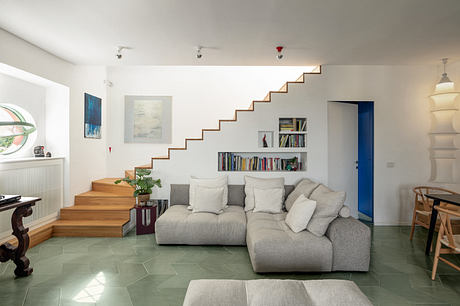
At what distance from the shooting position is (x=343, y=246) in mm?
2898

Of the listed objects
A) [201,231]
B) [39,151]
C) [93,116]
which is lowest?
[201,231]

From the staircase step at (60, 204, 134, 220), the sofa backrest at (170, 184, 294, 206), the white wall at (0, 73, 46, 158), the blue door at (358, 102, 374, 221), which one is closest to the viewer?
the white wall at (0, 73, 46, 158)

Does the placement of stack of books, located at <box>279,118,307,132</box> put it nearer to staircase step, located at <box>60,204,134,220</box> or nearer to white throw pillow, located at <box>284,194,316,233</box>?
white throw pillow, located at <box>284,194,316,233</box>

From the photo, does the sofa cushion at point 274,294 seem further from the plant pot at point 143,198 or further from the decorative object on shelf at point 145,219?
the plant pot at point 143,198

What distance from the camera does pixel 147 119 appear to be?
5.91 m

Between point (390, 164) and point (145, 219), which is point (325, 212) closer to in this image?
point (390, 164)

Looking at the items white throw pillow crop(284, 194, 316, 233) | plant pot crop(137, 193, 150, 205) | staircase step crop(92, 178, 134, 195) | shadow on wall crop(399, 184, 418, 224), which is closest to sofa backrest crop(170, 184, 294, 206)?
plant pot crop(137, 193, 150, 205)

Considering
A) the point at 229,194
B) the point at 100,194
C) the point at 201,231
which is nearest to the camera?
the point at 201,231

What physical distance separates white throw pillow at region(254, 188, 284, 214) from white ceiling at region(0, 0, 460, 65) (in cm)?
207

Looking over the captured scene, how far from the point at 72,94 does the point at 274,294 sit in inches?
179

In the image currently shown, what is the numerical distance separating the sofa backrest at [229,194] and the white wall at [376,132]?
0.16 m

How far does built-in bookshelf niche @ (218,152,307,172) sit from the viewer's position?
4.73 metres

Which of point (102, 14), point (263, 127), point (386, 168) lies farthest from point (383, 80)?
point (102, 14)

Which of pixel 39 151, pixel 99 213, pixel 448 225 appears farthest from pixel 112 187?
pixel 448 225
